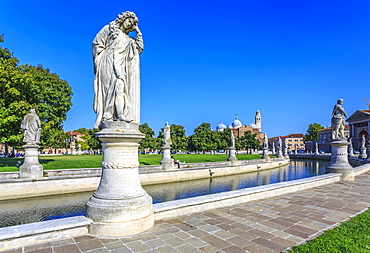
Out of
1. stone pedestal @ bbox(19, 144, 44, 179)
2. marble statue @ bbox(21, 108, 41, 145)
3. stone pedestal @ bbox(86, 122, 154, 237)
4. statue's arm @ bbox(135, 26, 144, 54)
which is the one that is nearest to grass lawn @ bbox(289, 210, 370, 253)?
stone pedestal @ bbox(86, 122, 154, 237)

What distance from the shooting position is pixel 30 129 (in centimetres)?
1326

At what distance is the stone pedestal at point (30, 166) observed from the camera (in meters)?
12.5

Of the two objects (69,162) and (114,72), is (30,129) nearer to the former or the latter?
(69,162)

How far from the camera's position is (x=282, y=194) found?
8.08 meters

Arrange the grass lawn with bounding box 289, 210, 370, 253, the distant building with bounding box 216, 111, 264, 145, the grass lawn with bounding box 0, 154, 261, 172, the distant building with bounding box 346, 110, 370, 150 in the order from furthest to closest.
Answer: the distant building with bounding box 216, 111, 264, 145
the distant building with bounding box 346, 110, 370, 150
the grass lawn with bounding box 0, 154, 261, 172
the grass lawn with bounding box 289, 210, 370, 253

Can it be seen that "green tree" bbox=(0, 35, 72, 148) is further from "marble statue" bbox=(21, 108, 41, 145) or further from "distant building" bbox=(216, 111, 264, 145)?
"distant building" bbox=(216, 111, 264, 145)

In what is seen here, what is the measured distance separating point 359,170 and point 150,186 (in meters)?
13.5

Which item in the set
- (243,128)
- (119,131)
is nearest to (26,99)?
(119,131)

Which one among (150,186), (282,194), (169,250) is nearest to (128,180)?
(169,250)

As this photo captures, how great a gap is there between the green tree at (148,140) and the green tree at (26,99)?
117 ft

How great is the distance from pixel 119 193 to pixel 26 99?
19627 mm

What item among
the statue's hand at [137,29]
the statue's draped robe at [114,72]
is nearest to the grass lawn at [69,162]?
the statue's draped robe at [114,72]

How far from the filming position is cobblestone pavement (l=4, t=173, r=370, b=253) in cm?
373

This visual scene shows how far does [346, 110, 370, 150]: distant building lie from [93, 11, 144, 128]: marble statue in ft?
277
